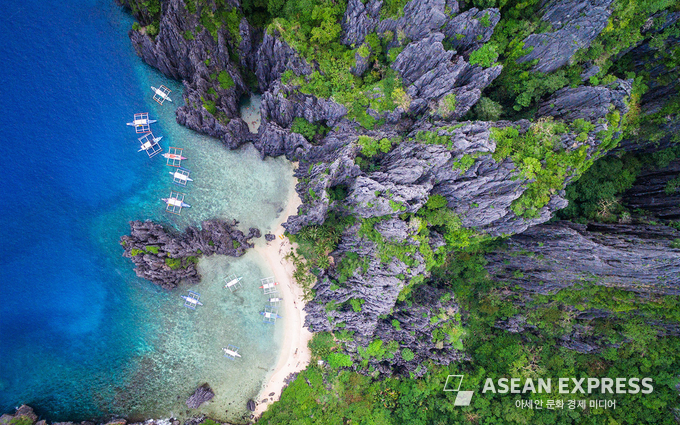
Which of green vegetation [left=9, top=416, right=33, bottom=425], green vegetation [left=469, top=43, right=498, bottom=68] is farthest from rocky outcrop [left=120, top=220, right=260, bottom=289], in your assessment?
green vegetation [left=469, top=43, right=498, bottom=68]

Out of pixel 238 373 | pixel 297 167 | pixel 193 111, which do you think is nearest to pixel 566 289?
pixel 297 167

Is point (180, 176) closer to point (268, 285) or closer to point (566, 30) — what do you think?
point (268, 285)

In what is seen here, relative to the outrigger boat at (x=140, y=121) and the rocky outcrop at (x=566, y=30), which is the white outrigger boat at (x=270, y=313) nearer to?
the outrigger boat at (x=140, y=121)

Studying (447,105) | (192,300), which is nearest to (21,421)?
(192,300)

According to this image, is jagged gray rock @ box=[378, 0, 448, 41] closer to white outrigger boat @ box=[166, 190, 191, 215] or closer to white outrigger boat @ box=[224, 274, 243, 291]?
white outrigger boat @ box=[166, 190, 191, 215]

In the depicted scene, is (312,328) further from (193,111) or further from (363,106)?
(193,111)
